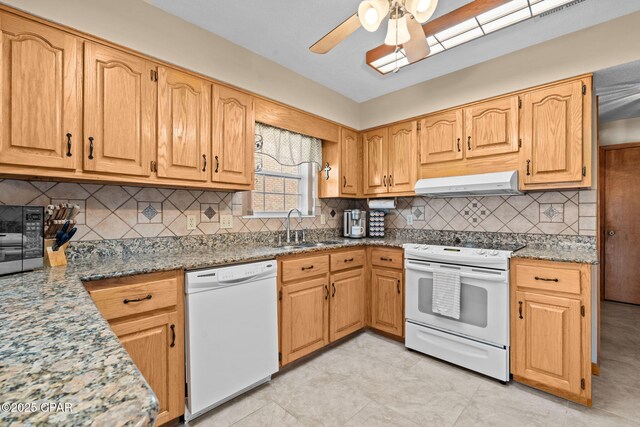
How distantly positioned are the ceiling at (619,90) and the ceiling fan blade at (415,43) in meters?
1.46

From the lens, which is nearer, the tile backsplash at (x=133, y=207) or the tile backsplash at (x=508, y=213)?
the tile backsplash at (x=133, y=207)

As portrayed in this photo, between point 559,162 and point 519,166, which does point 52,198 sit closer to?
point 519,166

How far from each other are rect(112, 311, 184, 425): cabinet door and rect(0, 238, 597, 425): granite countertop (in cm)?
49

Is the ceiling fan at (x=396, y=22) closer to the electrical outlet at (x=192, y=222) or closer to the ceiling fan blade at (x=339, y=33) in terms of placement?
the ceiling fan blade at (x=339, y=33)

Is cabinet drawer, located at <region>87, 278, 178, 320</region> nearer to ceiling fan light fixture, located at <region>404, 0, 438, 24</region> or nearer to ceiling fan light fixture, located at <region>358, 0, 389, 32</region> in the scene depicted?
ceiling fan light fixture, located at <region>358, 0, 389, 32</region>

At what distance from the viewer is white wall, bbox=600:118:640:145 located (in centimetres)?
362

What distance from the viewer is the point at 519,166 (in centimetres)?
242

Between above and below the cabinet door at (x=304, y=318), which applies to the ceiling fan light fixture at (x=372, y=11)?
above

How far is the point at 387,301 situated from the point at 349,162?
156 centimetres

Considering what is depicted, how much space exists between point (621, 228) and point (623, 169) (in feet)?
2.48

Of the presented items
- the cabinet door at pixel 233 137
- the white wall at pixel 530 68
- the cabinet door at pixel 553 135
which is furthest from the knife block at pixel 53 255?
the cabinet door at pixel 553 135

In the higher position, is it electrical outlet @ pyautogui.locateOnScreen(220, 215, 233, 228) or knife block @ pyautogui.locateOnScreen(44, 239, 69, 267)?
electrical outlet @ pyautogui.locateOnScreen(220, 215, 233, 228)

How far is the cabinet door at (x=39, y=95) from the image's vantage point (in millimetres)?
1442

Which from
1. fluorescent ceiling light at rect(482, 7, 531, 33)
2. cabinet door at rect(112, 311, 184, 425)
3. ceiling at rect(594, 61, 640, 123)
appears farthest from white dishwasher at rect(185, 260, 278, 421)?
ceiling at rect(594, 61, 640, 123)
